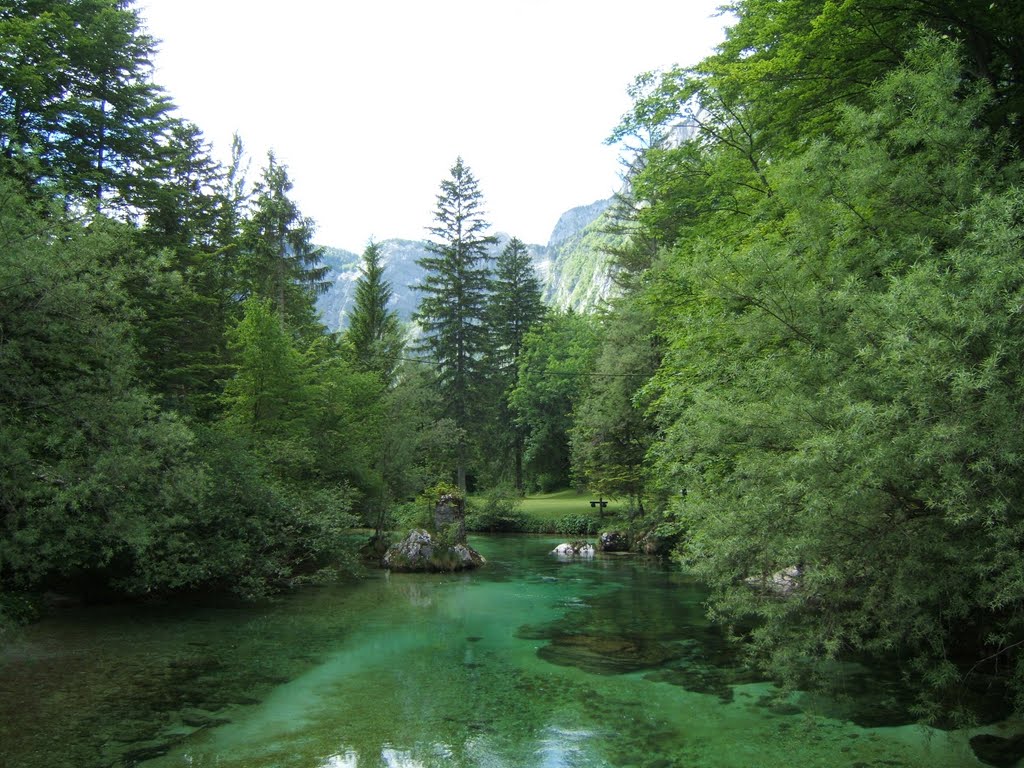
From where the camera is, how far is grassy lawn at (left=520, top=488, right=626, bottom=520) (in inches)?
1409

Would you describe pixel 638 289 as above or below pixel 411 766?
above

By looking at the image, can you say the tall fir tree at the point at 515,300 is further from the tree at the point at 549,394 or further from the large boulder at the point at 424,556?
the large boulder at the point at 424,556

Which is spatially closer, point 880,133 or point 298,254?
point 880,133

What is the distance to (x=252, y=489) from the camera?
1477 cm

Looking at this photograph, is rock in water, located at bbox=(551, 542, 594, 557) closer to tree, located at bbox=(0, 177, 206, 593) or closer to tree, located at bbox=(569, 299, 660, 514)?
tree, located at bbox=(569, 299, 660, 514)

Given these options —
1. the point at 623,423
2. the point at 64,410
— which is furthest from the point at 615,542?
the point at 64,410

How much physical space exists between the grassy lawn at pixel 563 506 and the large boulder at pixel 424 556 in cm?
966

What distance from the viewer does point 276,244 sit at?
2900 cm

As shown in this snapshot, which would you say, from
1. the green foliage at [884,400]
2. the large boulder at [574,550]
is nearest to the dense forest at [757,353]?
the green foliage at [884,400]

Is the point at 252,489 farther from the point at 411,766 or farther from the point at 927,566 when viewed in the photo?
the point at 927,566

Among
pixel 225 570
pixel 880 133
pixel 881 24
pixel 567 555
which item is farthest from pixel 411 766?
pixel 567 555

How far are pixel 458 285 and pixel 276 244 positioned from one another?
930 centimetres

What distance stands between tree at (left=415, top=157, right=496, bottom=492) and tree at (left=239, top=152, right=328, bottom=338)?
248 inches

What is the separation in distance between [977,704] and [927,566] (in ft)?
9.26
